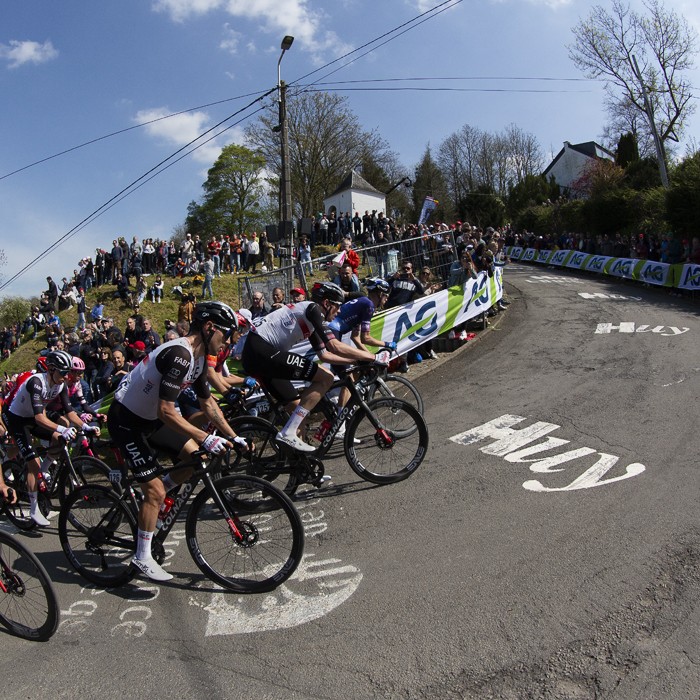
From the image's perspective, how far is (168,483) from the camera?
4332mm

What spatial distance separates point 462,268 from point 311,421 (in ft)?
23.4

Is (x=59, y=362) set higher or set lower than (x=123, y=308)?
higher

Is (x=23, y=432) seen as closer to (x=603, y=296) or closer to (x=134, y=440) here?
(x=134, y=440)

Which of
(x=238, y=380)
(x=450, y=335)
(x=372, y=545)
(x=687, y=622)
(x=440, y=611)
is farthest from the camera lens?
(x=450, y=335)

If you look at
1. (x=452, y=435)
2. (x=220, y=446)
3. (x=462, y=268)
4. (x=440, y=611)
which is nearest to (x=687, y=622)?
(x=440, y=611)

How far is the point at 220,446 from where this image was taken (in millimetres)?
3926

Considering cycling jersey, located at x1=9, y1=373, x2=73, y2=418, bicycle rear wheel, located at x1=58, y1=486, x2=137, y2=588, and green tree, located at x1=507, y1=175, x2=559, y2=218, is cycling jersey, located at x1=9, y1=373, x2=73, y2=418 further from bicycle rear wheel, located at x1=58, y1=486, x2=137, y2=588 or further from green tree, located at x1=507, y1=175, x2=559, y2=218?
green tree, located at x1=507, y1=175, x2=559, y2=218

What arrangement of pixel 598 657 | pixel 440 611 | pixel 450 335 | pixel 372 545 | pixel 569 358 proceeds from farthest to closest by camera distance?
pixel 450 335
pixel 569 358
pixel 372 545
pixel 440 611
pixel 598 657

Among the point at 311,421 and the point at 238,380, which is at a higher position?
the point at 238,380

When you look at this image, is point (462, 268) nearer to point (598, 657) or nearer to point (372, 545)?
point (372, 545)

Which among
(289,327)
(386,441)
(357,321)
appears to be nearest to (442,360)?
(357,321)

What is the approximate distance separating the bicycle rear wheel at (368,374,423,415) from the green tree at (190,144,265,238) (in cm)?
4753

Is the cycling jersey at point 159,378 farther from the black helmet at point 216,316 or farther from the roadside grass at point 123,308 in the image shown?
the roadside grass at point 123,308

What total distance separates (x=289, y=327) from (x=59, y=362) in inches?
110
